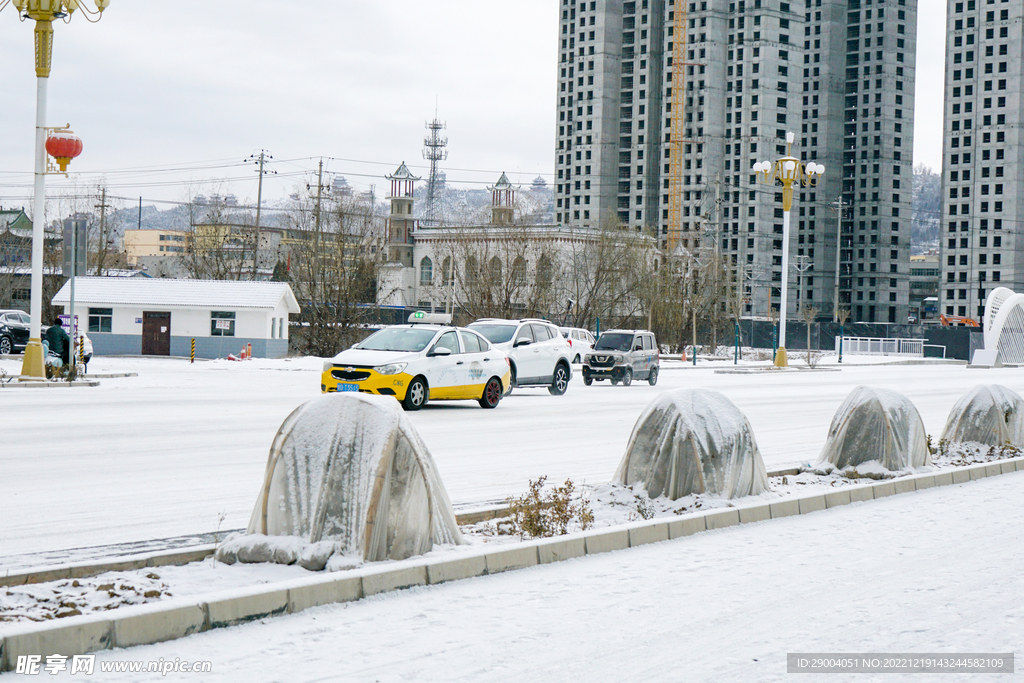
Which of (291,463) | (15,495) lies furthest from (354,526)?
(15,495)

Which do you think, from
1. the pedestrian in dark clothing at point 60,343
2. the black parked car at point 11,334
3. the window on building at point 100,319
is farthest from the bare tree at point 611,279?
the pedestrian in dark clothing at point 60,343

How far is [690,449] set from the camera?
9.11 m

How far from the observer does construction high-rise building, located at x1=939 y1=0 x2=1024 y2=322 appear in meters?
136

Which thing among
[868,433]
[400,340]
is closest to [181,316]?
[400,340]

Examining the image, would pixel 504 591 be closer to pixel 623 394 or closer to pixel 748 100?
pixel 623 394

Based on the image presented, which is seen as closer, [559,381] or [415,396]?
[415,396]

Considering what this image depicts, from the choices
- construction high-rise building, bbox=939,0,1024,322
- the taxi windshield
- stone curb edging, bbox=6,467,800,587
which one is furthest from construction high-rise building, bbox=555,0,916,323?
stone curb edging, bbox=6,467,800,587

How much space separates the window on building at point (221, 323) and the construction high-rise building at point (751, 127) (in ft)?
314

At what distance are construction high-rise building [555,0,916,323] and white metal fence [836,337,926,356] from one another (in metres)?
63.3

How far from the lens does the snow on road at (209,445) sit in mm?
8648

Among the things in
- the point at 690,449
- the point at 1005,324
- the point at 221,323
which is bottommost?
the point at 690,449

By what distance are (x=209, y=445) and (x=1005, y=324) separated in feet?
188

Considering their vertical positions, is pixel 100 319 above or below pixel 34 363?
above

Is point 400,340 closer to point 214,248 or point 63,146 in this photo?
point 63,146
